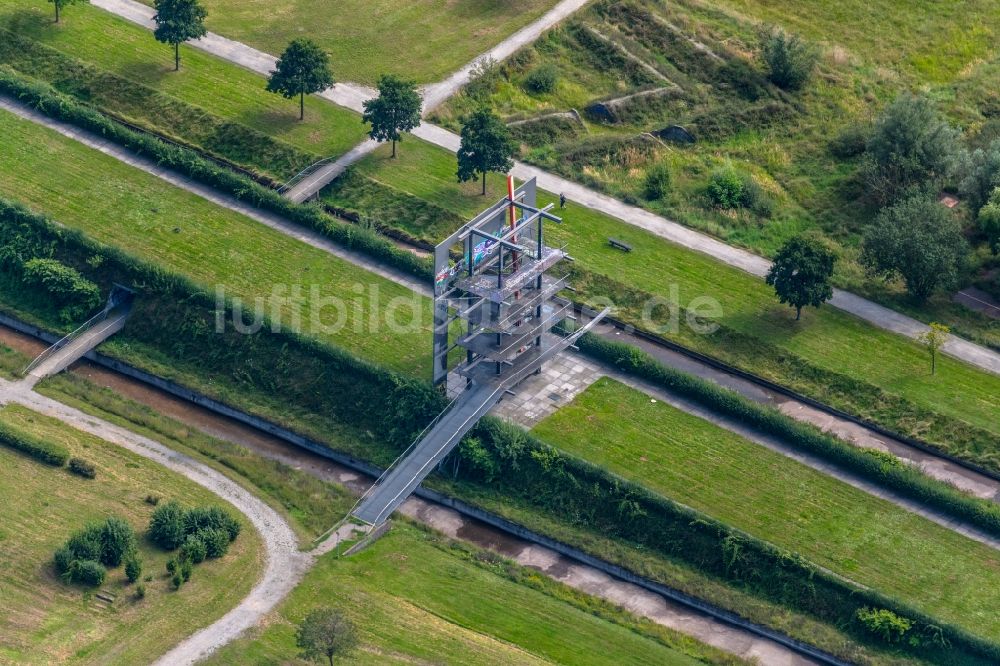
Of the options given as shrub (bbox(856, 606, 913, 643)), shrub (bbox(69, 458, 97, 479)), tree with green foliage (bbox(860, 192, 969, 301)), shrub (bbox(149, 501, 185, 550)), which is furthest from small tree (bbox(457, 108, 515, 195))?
shrub (bbox(856, 606, 913, 643))

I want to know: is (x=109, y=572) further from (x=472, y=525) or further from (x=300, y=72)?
(x=300, y=72)

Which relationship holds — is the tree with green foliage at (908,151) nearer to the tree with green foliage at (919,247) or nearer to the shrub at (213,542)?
the tree with green foliage at (919,247)

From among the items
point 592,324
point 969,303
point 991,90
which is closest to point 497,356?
point 592,324

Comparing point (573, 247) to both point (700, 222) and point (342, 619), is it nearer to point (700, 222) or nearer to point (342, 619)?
point (700, 222)

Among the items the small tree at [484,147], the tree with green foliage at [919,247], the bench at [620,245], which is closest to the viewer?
the tree with green foliage at [919,247]

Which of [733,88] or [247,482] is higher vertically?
[733,88]

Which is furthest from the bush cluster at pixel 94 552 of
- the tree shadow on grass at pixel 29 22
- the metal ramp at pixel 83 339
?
the tree shadow on grass at pixel 29 22

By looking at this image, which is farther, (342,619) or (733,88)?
(733,88)

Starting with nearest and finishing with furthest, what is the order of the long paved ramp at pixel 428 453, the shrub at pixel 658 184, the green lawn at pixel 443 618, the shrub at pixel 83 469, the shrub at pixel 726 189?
the green lawn at pixel 443 618, the long paved ramp at pixel 428 453, the shrub at pixel 83 469, the shrub at pixel 726 189, the shrub at pixel 658 184
